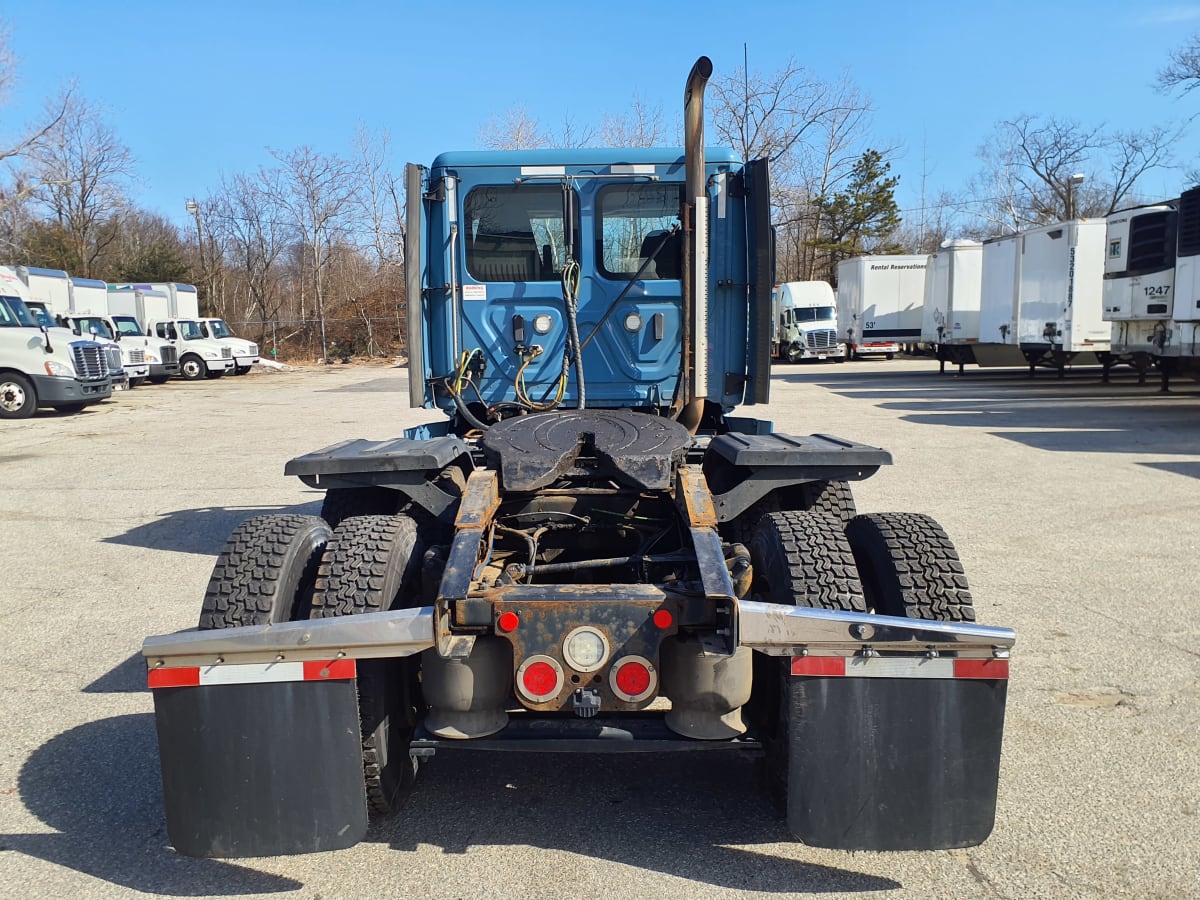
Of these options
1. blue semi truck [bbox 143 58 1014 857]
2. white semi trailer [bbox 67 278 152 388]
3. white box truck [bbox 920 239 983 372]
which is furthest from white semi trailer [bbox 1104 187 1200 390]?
white semi trailer [bbox 67 278 152 388]

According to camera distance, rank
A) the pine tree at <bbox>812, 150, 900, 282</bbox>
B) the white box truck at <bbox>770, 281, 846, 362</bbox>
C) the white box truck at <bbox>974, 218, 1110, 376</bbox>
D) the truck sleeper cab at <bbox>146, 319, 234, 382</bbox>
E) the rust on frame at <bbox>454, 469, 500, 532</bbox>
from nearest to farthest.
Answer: the rust on frame at <bbox>454, 469, 500, 532</bbox> < the white box truck at <bbox>974, 218, 1110, 376</bbox> < the truck sleeper cab at <bbox>146, 319, 234, 382</bbox> < the white box truck at <bbox>770, 281, 846, 362</bbox> < the pine tree at <bbox>812, 150, 900, 282</bbox>

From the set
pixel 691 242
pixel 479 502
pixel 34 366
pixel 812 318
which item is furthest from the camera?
pixel 812 318

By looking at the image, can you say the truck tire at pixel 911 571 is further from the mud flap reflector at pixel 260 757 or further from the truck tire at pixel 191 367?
the truck tire at pixel 191 367

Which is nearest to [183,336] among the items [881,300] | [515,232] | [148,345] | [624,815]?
[148,345]

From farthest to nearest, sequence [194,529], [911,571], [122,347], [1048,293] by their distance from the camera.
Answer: [122,347], [1048,293], [194,529], [911,571]

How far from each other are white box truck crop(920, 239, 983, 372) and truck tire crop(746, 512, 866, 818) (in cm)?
2427

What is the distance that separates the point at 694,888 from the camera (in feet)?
9.96

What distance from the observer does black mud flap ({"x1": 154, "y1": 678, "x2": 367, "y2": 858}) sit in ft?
9.62

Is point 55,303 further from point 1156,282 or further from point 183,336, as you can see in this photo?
point 1156,282

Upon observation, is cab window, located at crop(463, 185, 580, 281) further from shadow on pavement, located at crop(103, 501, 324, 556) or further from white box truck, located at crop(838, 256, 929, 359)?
white box truck, located at crop(838, 256, 929, 359)

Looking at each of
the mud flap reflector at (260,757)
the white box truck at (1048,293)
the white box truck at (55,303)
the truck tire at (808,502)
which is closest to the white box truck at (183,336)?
the white box truck at (55,303)

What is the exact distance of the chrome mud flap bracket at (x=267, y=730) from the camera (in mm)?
2889

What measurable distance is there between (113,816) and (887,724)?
263 cm

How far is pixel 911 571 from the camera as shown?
11.2 feet
